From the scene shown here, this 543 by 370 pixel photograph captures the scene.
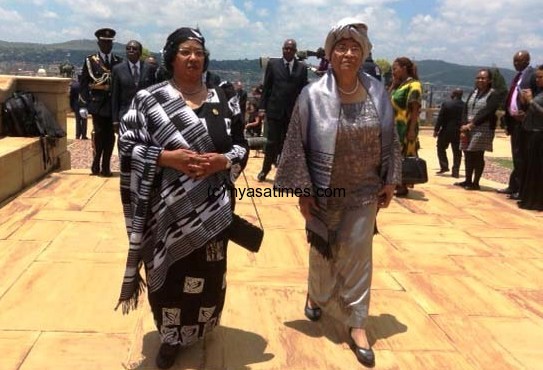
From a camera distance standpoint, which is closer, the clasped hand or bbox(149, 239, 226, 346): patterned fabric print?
the clasped hand

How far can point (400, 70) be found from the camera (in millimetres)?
6820

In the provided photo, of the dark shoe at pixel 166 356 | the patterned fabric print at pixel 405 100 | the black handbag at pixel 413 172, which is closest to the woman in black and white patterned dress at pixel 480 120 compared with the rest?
the patterned fabric print at pixel 405 100

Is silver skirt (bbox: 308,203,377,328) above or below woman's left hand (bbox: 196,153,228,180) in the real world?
below

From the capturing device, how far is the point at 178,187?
2.75 meters

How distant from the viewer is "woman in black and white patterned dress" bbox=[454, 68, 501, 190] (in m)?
7.76

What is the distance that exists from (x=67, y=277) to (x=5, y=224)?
62.5 inches

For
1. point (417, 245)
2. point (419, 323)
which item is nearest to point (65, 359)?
point (419, 323)

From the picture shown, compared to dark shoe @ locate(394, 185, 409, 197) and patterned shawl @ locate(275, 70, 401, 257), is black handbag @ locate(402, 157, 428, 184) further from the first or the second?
patterned shawl @ locate(275, 70, 401, 257)

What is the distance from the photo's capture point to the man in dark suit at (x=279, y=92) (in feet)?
25.0

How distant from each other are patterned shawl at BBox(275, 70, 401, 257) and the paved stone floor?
2.21 ft

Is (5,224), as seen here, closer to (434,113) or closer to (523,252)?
(523,252)

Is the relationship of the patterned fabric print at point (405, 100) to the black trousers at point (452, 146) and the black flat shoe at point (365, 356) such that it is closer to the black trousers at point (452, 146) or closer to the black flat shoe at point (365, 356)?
the black trousers at point (452, 146)

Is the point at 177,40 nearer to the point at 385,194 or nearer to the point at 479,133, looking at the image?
the point at 385,194

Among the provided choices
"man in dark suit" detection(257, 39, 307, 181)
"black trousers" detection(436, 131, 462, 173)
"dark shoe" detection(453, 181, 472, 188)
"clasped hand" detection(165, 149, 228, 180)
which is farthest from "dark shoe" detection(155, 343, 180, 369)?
"black trousers" detection(436, 131, 462, 173)
